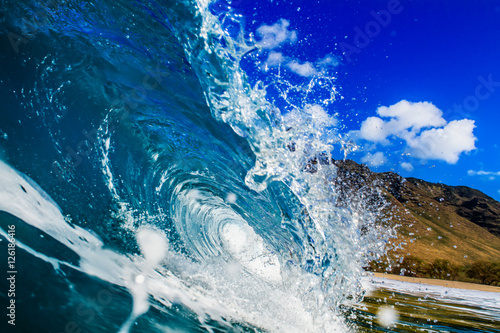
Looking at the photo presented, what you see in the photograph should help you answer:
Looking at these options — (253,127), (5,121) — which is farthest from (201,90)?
(5,121)

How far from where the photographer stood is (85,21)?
13.4 ft

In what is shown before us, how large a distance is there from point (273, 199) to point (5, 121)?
3702 mm

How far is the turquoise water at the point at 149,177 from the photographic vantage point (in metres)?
2.94

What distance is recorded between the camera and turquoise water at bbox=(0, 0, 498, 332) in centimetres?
294

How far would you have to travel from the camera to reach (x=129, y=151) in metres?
5.53

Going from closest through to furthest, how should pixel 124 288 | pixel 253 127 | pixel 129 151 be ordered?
pixel 124 288, pixel 253 127, pixel 129 151

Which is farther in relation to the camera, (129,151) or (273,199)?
(129,151)

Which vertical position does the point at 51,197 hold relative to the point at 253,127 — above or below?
below

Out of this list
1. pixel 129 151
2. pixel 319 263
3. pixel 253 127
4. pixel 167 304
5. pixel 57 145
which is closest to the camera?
pixel 167 304

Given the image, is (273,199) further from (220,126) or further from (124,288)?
(124,288)

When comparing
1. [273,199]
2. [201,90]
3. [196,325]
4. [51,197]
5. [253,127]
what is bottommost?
[196,325]

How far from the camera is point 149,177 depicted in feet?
19.8

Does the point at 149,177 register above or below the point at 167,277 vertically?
above

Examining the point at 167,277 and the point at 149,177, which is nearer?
the point at 167,277
